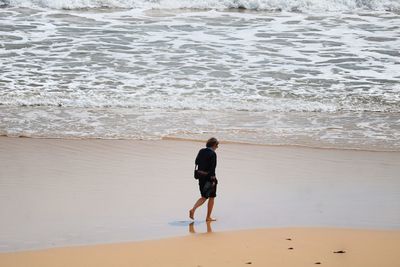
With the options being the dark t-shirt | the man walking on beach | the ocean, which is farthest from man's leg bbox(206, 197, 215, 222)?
the ocean

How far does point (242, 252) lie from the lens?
24.7 ft

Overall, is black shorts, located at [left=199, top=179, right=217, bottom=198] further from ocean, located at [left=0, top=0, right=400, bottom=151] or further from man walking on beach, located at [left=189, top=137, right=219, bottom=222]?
ocean, located at [left=0, top=0, right=400, bottom=151]

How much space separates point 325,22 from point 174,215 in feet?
49.8

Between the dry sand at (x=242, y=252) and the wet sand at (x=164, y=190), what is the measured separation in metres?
0.24

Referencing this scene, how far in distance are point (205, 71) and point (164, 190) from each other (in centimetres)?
773

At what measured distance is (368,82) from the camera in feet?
53.7

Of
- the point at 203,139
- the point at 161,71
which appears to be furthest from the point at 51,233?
the point at 161,71

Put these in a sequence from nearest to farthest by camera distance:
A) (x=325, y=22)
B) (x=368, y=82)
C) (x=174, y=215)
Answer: (x=174, y=215) → (x=368, y=82) → (x=325, y=22)

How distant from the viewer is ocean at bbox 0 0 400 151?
12.9 meters

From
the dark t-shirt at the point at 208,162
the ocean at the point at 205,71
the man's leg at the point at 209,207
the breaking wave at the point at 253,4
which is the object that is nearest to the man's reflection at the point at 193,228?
the man's leg at the point at 209,207

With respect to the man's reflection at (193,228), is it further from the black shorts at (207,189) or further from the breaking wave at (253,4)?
the breaking wave at (253,4)

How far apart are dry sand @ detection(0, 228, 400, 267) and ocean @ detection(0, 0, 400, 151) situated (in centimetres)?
397

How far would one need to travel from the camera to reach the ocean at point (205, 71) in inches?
507

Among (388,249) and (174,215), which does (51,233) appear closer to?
(174,215)
